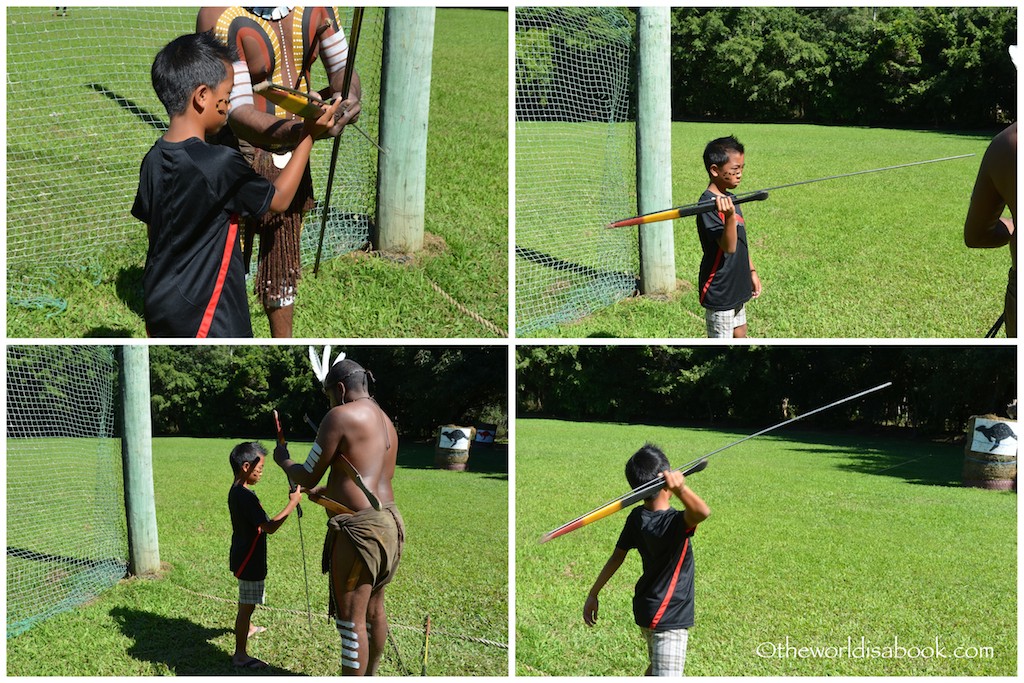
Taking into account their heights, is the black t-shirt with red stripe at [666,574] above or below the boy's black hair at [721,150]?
below

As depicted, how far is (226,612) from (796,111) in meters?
20.2

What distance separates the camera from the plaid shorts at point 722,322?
4629mm

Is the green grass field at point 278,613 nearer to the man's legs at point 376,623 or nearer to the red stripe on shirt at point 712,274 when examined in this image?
the man's legs at point 376,623

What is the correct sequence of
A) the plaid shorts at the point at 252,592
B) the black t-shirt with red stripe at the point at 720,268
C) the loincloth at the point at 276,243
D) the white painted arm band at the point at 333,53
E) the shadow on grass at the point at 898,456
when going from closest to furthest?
1. the loincloth at the point at 276,243
2. the white painted arm band at the point at 333,53
3. the black t-shirt with red stripe at the point at 720,268
4. the plaid shorts at the point at 252,592
5. the shadow on grass at the point at 898,456

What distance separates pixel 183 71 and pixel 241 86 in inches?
19.6

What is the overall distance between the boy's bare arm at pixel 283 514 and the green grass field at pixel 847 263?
2605mm

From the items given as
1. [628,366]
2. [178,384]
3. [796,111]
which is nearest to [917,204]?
[628,366]

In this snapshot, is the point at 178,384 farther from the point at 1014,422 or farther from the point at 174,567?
the point at 1014,422

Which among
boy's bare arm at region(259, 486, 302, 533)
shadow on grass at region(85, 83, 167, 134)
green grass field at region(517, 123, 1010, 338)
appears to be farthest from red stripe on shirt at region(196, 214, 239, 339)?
shadow on grass at region(85, 83, 167, 134)

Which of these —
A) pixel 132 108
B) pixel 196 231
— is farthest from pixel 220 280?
pixel 132 108

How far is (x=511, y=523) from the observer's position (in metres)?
4.04

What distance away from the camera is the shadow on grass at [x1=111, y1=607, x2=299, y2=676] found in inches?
183

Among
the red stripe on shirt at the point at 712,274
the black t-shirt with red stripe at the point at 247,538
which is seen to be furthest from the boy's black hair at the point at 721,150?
the black t-shirt with red stripe at the point at 247,538

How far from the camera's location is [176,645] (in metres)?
4.93
